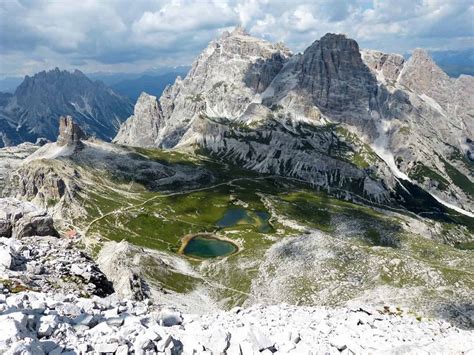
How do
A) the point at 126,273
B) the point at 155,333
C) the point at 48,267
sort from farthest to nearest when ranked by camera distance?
the point at 126,273
the point at 48,267
the point at 155,333

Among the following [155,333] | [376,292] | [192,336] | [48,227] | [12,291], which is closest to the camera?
[155,333]

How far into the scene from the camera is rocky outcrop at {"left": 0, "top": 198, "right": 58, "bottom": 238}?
6362 cm

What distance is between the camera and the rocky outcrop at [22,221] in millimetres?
63622

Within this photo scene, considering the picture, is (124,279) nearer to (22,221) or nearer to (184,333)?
(22,221)

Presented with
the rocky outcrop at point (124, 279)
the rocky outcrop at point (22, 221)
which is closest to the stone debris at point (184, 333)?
the rocky outcrop at point (22, 221)

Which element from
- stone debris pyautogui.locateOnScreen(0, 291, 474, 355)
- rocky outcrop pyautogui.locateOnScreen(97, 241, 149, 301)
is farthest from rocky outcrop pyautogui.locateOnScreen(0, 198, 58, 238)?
stone debris pyautogui.locateOnScreen(0, 291, 474, 355)

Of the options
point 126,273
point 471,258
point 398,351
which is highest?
point 398,351

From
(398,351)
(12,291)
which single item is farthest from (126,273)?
(398,351)

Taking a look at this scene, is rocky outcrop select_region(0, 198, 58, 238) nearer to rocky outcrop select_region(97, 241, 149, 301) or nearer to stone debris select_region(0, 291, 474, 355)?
rocky outcrop select_region(97, 241, 149, 301)

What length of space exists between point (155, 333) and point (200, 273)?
125m

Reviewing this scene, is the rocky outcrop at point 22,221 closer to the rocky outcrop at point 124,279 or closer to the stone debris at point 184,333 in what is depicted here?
the rocky outcrop at point 124,279

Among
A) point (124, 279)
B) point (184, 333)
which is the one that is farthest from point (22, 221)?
point (184, 333)

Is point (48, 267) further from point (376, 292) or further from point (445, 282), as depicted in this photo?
point (445, 282)

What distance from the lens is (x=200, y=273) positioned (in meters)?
155
